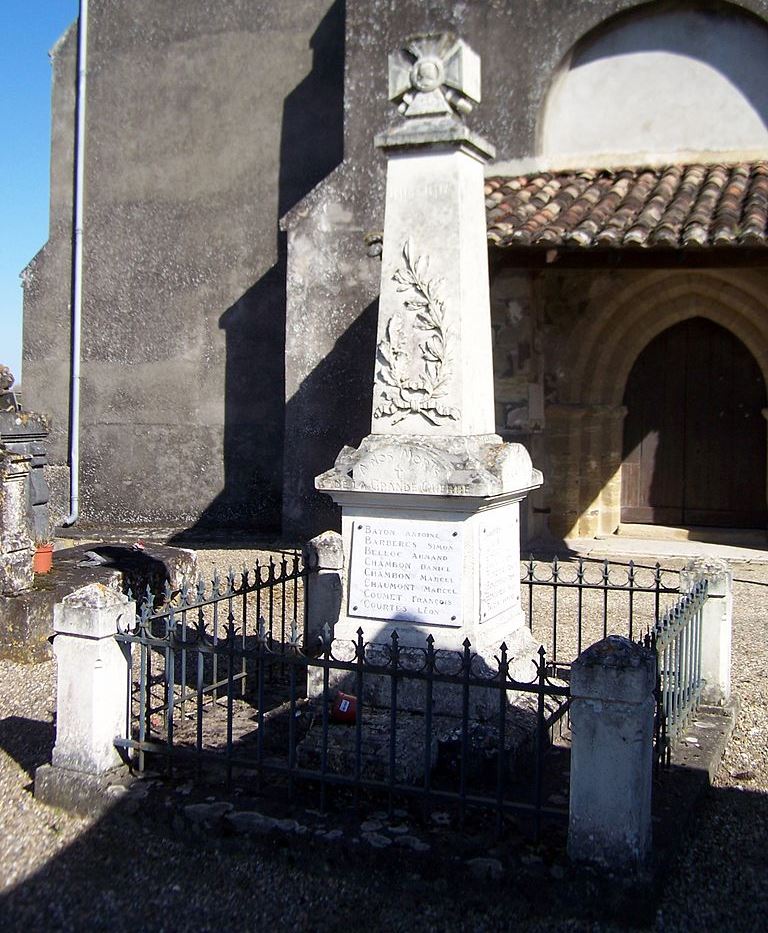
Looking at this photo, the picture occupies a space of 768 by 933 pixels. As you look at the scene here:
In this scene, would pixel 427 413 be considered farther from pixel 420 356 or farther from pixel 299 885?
pixel 299 885

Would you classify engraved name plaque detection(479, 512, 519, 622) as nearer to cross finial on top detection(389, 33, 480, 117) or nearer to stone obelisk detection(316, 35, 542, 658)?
stone obelisk detection(316, 35, 542, 658)

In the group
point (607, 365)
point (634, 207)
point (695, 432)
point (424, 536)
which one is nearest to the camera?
point (424, 536)

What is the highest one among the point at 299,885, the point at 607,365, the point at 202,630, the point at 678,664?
the point at 607,365

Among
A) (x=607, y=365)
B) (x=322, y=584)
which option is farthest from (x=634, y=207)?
(x=322, y=584)

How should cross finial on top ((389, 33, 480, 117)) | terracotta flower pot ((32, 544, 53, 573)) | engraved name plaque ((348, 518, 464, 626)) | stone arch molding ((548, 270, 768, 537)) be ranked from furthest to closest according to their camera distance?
stone arch molding ((548, 270, 768, 537)) → terracotta flower pot ((32, 544, 53, 573)) → cross finial on top ((389, 33, 480, 117)) → engraved name plaque ((348, 518, 464, 626))

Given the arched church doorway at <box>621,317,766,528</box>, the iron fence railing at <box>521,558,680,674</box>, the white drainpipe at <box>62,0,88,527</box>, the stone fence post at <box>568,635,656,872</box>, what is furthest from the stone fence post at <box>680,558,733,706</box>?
the white drainpipe at <box>62,0,88,527</box>

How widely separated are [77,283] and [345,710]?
10339 mm

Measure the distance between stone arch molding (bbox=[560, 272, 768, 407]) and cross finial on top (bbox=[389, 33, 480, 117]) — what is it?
22.3ft

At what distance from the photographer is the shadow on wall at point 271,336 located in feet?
41.1

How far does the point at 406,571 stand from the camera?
4.71 metres

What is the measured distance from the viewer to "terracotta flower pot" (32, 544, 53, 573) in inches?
300

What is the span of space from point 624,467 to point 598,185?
324 cm

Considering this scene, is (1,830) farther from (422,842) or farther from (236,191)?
(236,191)

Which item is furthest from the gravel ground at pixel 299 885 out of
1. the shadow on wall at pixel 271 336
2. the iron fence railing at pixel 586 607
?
the shadow on wall at pixel 271 336
